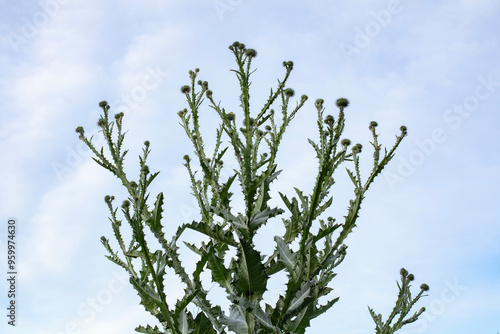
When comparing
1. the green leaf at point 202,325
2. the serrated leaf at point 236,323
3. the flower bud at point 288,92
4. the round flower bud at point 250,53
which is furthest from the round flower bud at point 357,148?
the green leaf at point 202,325

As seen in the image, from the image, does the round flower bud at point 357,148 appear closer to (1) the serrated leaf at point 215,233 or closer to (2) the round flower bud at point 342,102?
(2) the round flower bud at point 342,102

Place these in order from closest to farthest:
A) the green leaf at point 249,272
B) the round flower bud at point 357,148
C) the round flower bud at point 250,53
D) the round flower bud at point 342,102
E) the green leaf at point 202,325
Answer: the round flower bud at point 342,102, the green leaf at point 249,272, the round flower bud at point 357,148, the green leaf at point 202,325, the round flower bud at point 250,53

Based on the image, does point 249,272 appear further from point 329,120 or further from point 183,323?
A: point 329,120

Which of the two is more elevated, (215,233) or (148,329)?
(215,233)

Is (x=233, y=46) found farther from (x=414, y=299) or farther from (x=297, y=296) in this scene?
(x=414, y=299)

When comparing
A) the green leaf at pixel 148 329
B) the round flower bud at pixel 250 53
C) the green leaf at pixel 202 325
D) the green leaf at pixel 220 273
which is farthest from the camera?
the green leaf at pixel 148 329

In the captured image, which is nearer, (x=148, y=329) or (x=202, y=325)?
(x=202, y=325)

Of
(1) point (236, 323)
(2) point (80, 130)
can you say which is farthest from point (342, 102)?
(2) point (80, 130)

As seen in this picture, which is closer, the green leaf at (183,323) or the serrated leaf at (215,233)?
the green leaf at (183,323)

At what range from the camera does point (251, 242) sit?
16.4 ft

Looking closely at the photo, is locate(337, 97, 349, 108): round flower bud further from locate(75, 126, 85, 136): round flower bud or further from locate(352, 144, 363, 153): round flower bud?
locate(75, 126, 85, 136): round flower bud

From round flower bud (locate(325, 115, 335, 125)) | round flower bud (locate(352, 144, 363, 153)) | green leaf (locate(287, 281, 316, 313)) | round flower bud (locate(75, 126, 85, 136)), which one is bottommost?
green leaf (locate(287, 281, 316, 313))

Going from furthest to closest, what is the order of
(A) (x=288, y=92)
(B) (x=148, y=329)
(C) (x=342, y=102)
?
(B) (x=148, y=329), (A) (x=288, y=92), (C) (x=342, y=102)

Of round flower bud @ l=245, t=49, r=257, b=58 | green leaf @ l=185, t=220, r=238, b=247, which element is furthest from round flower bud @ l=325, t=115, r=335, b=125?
green leaf @ l=185, t=220, r=238, b=247
